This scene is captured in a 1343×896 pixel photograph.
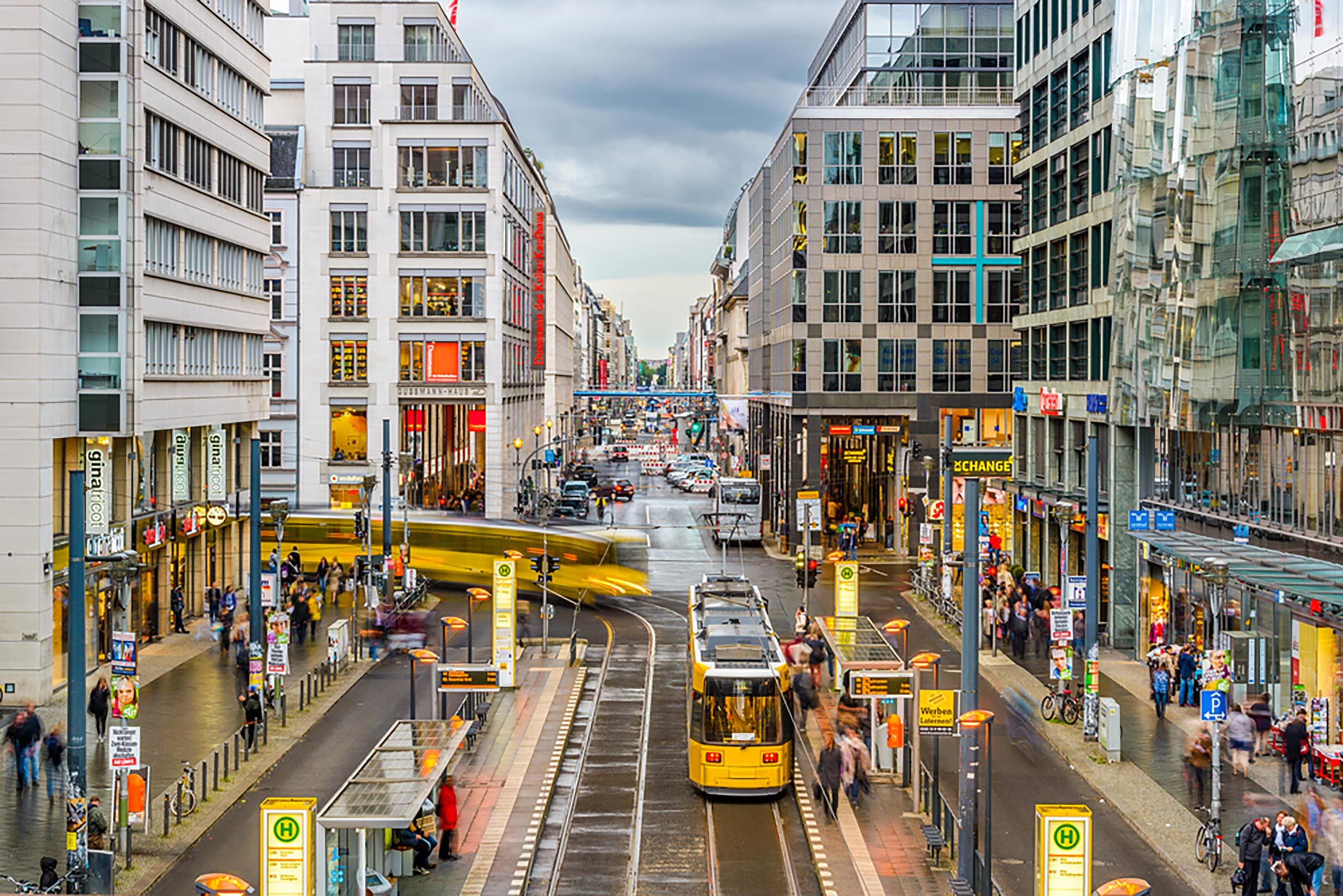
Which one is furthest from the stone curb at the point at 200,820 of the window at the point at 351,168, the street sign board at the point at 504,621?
the window at the point at 351,168

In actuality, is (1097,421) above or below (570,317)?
below

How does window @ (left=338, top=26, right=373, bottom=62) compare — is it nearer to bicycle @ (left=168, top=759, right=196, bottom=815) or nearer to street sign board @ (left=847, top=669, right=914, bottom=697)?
bicycle @ (left=168, top=759, right=196, bottom=815)

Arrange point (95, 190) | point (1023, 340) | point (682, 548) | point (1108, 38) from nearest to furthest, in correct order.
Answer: point (95, 190) → point (1108, 38) → point (1023, 340) → point (682, 548)

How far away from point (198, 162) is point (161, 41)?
15.2 feet

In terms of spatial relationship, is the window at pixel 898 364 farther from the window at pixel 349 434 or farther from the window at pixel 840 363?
the window at pixel 349 434

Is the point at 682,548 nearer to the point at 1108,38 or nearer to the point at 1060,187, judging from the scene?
the point at 1060,187

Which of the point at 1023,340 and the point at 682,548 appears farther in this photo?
the point at 682,548

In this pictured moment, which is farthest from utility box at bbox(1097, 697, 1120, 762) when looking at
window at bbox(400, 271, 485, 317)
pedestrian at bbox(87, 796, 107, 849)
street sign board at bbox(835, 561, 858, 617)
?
window at bbox(400, 271, 485, 317)

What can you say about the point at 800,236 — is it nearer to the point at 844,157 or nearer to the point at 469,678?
the point at 844,157

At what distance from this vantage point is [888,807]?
27219mm

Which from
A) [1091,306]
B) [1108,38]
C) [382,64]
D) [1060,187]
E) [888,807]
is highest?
[382,64]

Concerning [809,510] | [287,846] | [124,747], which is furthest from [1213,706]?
[809,510]

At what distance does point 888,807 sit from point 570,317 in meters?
147

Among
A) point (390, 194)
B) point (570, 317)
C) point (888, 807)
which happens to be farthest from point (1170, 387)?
point (570, 317)
